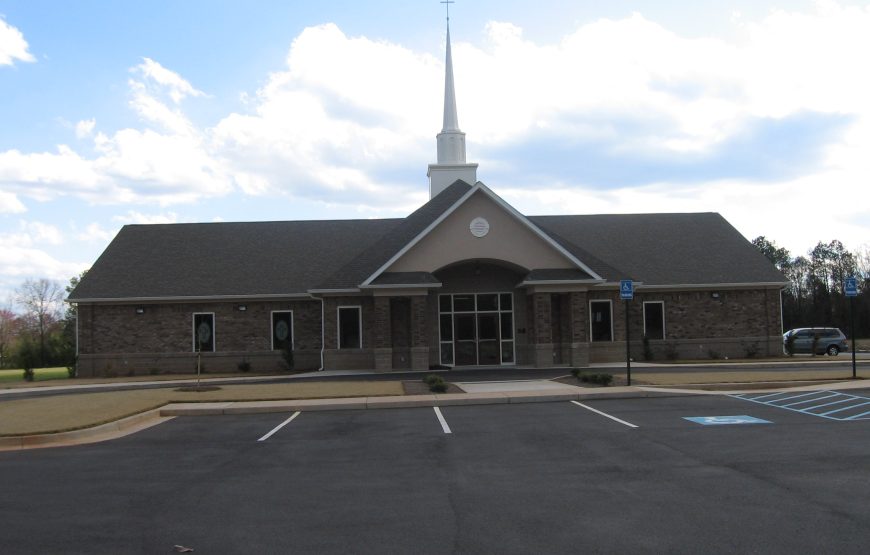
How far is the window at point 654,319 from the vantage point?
32.6 meters

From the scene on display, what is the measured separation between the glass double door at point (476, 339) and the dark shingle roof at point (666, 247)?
14.2ft

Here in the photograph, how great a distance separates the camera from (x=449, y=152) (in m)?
36.3

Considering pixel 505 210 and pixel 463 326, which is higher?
pixel 505 210

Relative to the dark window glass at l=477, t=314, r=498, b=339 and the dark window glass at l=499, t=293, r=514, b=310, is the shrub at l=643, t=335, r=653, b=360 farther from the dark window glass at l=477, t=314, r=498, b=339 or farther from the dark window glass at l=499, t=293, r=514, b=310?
the dark window glass at l=477, t=314, r=498, b=339

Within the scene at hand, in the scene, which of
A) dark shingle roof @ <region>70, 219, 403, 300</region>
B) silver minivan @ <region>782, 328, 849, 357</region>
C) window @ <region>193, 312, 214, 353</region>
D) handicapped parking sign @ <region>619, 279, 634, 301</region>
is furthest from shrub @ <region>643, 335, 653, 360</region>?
window @ <region>193, 312, 214, 353</region>

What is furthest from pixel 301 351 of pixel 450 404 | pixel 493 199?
pixel 450 404

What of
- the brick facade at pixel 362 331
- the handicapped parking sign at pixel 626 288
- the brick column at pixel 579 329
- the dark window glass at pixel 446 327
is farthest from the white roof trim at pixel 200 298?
the handicapped parking sign at pixel 626 288

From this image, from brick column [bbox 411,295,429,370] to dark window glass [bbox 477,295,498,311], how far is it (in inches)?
124

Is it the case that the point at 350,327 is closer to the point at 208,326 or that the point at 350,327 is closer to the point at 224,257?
the point at 208,326

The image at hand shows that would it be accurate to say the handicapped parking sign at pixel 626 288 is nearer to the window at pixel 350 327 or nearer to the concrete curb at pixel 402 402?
the concrete curb at pixel 402 402

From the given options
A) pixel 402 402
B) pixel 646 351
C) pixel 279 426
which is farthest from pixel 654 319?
pixel 279 426

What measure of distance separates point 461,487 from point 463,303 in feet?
68.4

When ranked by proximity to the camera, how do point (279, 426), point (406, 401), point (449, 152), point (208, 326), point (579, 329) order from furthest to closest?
A: point (449, 152) < point (208, 326) < point (579, 329) < point (406, 401) < point (279, 426)

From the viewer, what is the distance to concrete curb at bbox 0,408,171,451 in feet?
43.2
